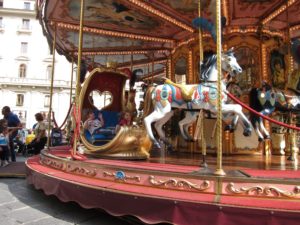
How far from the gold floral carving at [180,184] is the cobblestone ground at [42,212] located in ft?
2.26

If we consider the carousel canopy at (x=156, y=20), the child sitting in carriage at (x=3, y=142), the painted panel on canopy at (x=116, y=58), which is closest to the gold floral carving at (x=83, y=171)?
the carousel canopy at (x=156, y=20)

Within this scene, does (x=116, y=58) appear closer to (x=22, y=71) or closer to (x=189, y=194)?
(x=189, y=194)

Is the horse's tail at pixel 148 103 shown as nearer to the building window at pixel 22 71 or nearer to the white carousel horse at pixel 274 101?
the white carousel horse at pixel 274 101

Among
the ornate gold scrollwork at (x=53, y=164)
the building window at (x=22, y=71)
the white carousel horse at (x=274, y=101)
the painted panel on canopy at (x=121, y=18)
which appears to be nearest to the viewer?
the ornate gold scrollwork at (x=53, y=164)

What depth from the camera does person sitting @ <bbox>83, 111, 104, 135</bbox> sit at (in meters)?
7.64

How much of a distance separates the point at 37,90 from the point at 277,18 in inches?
1507

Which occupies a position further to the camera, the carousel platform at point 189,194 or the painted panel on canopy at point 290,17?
the painted panel on canopy at point 290,17

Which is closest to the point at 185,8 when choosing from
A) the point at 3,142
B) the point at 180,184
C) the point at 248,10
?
the point at 248,10

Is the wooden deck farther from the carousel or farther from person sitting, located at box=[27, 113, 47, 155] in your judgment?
person sitting, located at box=[27, 113, 47, 155]

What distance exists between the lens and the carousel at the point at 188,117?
3379 mm

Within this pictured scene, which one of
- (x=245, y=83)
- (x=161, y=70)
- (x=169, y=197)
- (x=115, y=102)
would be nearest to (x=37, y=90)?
(x=161, y=70)

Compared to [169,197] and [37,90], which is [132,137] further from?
[37,90]

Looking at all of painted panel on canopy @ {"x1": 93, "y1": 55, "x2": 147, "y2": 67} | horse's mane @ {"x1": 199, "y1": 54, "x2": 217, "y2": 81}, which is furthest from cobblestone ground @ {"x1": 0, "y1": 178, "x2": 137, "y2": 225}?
painted panel on canopy @ {"x1": 93, "y1": 55, "x2": 147, "y2": 67}

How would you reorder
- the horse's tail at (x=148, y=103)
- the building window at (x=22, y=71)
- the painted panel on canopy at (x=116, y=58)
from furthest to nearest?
the building window at (x=22, y=71) → the painted panel on canopy at (x=116, y=58) → the horse's tail at (x=148, y=103)
